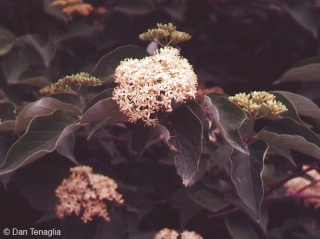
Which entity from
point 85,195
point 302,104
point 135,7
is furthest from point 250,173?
point 135,7

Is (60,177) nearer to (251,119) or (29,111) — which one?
(29,111)

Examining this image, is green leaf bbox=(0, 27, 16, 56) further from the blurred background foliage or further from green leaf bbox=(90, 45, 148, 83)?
green leaf bbox=(90, 45, 148, 83)

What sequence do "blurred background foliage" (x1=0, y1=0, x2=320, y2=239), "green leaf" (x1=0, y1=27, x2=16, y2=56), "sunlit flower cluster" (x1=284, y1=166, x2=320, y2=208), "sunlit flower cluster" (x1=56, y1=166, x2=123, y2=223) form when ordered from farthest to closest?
"green leaf" (x1=0, y1=27, x2=16, y2=56) → "sunlit flower cluster" (x1=284, y1=166, x2=320, y2=208) → "blurred background foliage" (x1=0, y1=0, x2=320, y2=239) → "sunlit flower cluster" (x1=56, y1=166, x2=123, y2=223)

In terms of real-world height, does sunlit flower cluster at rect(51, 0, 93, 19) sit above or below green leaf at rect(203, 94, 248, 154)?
below

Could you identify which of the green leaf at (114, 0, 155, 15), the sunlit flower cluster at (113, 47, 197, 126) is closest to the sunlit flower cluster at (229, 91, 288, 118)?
the sunlit flower cluster at (113, 47, 197, 126)

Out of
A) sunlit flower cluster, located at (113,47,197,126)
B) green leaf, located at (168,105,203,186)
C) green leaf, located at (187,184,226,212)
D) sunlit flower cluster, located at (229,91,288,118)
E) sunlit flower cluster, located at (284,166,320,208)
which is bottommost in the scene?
sunlit flower cluster, located at (284,166,320,208)

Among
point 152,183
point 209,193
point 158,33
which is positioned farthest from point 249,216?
point 158,33

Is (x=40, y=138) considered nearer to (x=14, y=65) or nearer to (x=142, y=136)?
(x=142, y=136)
